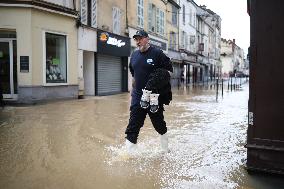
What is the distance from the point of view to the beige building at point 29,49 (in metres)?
14.0

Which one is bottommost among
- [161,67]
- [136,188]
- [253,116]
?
[136,188]

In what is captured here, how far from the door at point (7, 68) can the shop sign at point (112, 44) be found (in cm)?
587

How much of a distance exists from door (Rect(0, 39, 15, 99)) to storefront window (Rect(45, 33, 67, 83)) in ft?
5.05

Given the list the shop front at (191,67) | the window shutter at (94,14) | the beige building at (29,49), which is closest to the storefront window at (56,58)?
the beige building at (29,49)

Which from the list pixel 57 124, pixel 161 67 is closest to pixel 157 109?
pixel 161 67

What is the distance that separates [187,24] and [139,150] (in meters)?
36.5

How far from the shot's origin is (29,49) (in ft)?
46.4

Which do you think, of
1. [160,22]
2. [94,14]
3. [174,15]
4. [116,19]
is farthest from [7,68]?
[174,15]

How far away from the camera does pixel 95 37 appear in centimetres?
1912

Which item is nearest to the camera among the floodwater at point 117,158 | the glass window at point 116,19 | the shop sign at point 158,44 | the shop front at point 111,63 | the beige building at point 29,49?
the floodwater at point 117,158

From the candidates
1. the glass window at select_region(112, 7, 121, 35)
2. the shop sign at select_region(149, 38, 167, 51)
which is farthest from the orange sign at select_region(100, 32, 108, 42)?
the shop sign at select_region(149, 38, 167, 51)

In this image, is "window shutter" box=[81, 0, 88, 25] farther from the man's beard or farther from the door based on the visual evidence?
the man's beard

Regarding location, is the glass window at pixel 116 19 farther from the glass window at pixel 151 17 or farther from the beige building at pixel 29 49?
the glass window at pixel 151 17

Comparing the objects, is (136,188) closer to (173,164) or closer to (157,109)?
(173,164)
